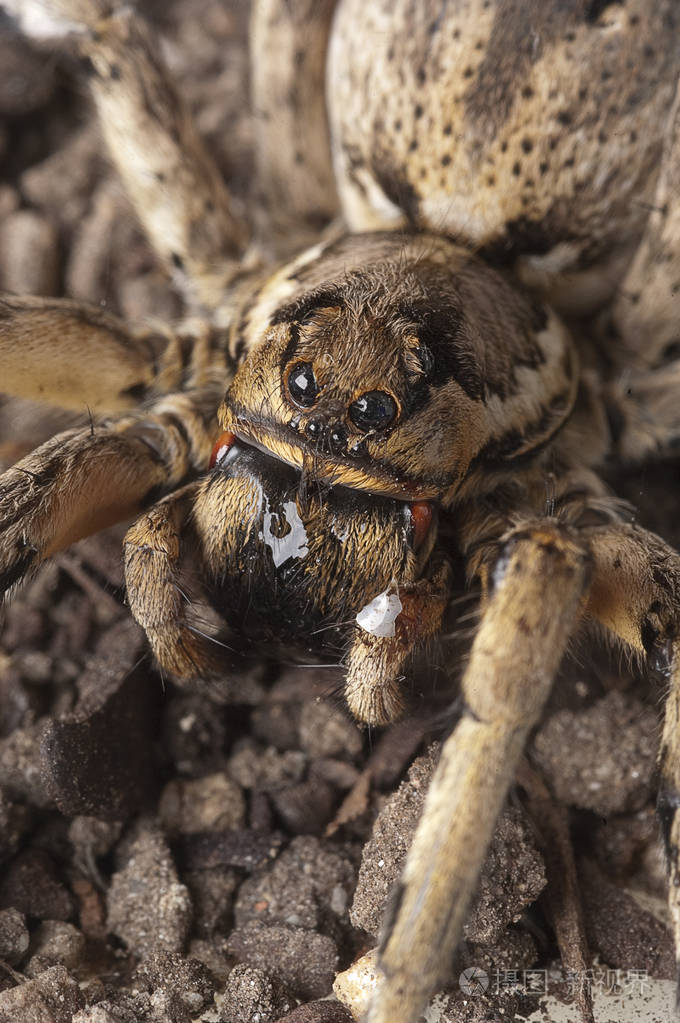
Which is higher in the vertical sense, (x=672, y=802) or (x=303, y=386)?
(x=303, y=386)

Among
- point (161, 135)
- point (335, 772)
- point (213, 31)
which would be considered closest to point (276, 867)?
point (335, 772)

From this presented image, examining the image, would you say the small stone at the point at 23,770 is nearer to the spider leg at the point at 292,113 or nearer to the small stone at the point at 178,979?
the small stone at the point at 178,979

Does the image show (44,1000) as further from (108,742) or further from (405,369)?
(405,369)

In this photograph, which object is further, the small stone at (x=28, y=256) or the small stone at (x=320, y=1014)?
the small stone at (x=28, y=256)

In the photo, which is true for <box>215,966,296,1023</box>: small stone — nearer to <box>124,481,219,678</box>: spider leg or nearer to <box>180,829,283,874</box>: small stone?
<box>180,829,283,874</box>: small stone

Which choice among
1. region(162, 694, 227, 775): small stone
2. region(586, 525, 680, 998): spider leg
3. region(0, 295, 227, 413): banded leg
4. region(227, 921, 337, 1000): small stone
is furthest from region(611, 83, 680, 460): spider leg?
region(227, 921, 337, 1000): small stone

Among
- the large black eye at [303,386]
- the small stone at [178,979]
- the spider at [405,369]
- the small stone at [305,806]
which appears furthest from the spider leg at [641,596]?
the small stone at [178,979]

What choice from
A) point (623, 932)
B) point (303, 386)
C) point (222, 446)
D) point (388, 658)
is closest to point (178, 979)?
point (388, 658)
